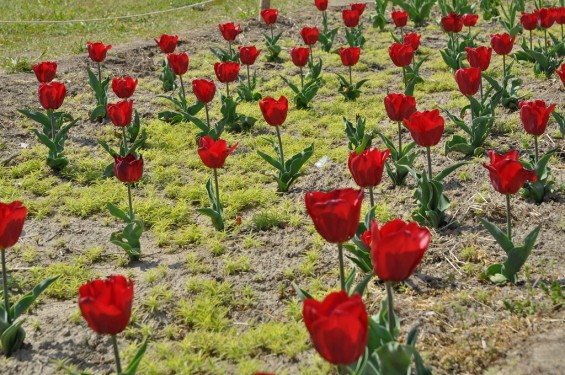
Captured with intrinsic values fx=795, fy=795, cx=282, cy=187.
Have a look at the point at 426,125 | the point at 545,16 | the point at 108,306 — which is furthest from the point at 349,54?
the point at 108,306

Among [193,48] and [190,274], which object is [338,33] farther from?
[190,274]

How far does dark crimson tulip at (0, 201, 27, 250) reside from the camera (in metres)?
3.24

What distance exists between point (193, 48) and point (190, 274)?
570 cm

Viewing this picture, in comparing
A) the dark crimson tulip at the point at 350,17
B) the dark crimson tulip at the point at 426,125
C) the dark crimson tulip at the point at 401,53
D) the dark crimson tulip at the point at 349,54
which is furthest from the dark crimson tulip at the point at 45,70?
the dark crimson tulip at the point at 350,17

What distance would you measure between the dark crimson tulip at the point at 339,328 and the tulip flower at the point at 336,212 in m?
0.52


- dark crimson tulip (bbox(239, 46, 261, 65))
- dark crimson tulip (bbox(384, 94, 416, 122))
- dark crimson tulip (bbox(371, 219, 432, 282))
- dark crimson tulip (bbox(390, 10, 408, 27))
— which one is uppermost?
dark crimson tulip (bbox(371, 219, 432, 282))

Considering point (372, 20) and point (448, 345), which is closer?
point (448, 345)

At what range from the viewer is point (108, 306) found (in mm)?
2627

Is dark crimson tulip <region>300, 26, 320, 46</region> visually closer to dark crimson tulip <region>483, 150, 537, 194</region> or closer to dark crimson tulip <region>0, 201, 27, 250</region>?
dark crimson tulip <region>483, 150, 537, 194</region>

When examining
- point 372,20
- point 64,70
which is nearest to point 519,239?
point 64,70

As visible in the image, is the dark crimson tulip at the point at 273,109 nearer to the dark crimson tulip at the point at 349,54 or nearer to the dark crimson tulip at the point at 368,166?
the dark crimson tulip at the point at 368,166

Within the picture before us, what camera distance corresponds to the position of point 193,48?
956 centimetres

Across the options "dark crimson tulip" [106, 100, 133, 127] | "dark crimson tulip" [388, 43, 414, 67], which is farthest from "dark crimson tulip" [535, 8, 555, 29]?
"dark crimson tulip" [106, 100, 133, 127]

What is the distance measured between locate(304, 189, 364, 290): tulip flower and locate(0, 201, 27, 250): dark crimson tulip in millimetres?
1243
